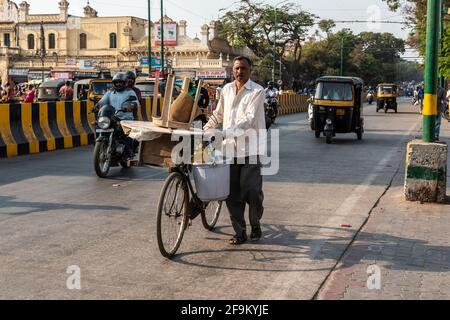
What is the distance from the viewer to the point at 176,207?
6047mm

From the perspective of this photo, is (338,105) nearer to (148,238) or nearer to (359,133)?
(359,133)

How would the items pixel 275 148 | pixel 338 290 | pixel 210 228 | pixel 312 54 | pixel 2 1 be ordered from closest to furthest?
pixel 338 290 → pixel 210 228 → pixel 275 148 → pixel 312 54 → pixel 2 1

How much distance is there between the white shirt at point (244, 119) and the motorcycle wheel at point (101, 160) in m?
4.75

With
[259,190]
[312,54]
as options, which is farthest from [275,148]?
[312,54]

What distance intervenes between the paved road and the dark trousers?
0.93 ft

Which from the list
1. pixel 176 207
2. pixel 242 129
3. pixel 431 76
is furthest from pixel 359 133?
pixel 176 207

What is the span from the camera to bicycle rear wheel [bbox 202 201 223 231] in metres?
6.98

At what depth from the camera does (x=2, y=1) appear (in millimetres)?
91125

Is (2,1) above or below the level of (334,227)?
above

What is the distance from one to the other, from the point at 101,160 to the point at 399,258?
19.9 ft

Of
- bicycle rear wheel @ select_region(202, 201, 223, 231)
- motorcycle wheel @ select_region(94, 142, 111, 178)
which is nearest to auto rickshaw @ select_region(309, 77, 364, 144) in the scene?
motorcycle wheel @ select_region(94, 142, 111, 178)

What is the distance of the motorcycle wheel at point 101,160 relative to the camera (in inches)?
417
